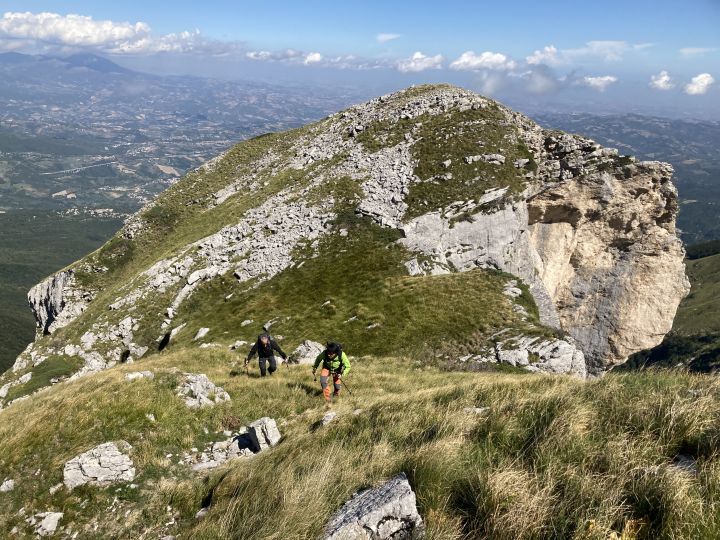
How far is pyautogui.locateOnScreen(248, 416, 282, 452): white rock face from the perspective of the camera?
577 inches

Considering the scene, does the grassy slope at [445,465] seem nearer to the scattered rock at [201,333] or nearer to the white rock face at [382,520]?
the white rock face at [382,520]

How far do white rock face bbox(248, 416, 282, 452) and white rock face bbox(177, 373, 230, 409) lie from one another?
11.4 feet

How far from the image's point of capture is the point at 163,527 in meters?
10.1

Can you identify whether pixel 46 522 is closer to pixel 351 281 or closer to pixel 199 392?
pixel 199 392

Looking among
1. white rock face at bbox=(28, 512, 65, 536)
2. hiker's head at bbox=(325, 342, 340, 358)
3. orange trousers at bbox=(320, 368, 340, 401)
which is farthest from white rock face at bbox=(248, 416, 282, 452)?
white rock face at bbox=(28, 512, 65, 536)

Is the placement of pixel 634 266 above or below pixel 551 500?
below

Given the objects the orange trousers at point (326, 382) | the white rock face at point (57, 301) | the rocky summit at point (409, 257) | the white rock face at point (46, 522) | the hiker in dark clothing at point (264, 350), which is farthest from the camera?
the white rock face at point (57, 301)

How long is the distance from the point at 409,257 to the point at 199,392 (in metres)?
26.1

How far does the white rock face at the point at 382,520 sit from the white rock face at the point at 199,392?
12285 millimetres

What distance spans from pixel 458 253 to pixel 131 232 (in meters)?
46.4

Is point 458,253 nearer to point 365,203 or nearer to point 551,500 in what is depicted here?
point 365,203

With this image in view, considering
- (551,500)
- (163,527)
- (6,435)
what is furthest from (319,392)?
(551,500)

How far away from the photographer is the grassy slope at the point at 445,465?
6.05 metres

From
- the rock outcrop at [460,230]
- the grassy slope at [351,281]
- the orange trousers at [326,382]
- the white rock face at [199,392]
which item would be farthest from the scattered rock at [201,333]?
the orange trousers at [326,382]
